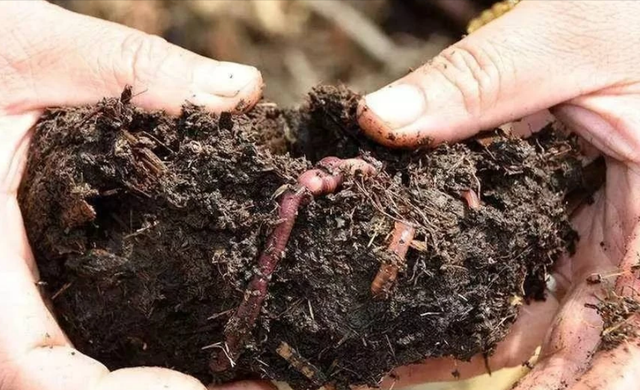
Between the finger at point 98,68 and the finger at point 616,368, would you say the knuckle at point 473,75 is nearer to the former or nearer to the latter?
the finger at point 98,68

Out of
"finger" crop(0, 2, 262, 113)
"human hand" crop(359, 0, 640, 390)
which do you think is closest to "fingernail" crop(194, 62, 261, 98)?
"finger" crop(0, 2, 262, 113)

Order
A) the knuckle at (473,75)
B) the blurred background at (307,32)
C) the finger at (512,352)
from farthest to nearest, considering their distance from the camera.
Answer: the blurred background at (307,32), the finger at (512,352), the knuckle at (473,75)

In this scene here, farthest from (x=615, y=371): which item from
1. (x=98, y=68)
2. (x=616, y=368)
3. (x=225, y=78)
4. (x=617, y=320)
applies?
(x=98, y=68)

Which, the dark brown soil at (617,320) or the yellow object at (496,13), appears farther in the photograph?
the yellow object at (496,13)

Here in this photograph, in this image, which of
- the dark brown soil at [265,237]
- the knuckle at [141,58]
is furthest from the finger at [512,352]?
the knuckle at [141,58]

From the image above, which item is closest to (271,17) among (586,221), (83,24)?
(83,24)

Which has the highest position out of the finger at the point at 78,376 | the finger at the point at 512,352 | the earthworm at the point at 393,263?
the earthworm at the point at 393,263

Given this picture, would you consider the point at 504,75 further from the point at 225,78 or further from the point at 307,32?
the point at 307,32
